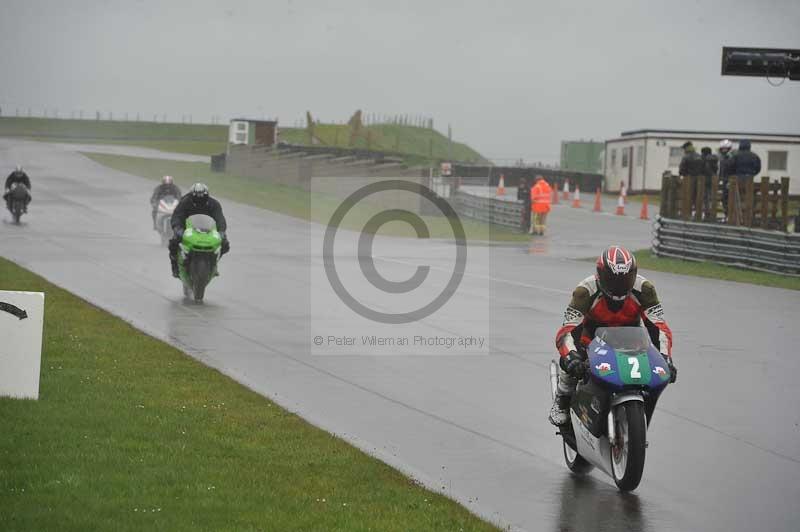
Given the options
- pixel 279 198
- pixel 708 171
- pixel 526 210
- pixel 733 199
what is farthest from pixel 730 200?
pixel 279 198

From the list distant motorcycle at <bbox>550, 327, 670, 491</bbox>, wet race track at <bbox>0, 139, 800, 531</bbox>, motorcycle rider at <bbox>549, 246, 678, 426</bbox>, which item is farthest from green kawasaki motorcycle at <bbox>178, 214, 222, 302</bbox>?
distant motorcycle at <bbox>550, 327, 670, 491</bbox>

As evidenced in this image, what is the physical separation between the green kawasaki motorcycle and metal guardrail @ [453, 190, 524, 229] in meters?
22.6

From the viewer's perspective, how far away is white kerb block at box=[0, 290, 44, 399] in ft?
32.6

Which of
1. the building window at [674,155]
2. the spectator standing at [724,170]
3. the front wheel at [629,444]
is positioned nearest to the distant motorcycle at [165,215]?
the spectator standing at [724,170]

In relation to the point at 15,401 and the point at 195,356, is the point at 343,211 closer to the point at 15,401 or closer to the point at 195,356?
the point at 195,356

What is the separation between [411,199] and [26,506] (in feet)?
143

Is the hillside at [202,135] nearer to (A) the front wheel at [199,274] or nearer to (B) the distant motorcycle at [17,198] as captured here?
(B) the distant motorcycle at [17,198]

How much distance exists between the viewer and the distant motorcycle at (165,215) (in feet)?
103

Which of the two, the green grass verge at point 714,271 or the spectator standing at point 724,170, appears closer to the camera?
the green grass verge at point 714,271

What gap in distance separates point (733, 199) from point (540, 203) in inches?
456

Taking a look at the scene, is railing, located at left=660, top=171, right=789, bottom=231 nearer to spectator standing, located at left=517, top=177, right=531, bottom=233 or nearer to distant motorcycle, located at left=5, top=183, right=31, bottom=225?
spectator standing, located at left=517, top=177, right=531, bottom=233

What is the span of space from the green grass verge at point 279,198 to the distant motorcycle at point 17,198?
34.2 feet

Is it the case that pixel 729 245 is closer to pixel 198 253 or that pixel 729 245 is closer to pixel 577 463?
pixel 198 253

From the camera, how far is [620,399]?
7977mm
